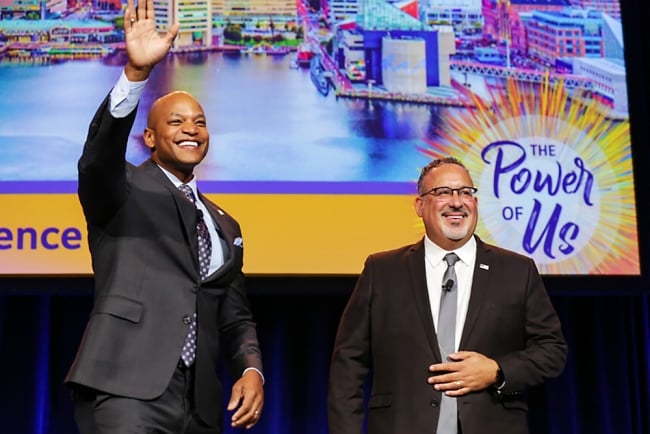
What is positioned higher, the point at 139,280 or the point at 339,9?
the point at 339,9

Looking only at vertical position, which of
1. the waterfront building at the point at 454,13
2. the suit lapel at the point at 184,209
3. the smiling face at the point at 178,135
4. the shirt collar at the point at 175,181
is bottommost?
the suit lapel at the point at 184,209

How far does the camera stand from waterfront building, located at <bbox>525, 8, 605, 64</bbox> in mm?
3787

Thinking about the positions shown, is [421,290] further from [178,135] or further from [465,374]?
[178,135]

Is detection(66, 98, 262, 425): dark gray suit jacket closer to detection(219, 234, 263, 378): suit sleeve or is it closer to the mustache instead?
detection(219, 234, 263, 378): suit sleeve

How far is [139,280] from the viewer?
1.97 meters

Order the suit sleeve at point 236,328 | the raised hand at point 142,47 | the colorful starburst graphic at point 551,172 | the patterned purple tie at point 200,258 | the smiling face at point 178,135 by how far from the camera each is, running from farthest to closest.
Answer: the colorful starburst graphic at point 551,172
the suit sleeve at point 236,328
the smiling face at point 178,135
the patterned purple tie at point 200,258
the raised hand at point 142,47

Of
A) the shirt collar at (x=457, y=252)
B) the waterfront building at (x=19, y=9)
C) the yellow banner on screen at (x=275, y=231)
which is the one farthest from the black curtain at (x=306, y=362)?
the shirt collar at (x=457, y=252)

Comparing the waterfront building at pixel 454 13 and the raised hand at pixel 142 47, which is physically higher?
the waterfront building at pixel 454 13

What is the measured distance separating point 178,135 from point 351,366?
79 cm

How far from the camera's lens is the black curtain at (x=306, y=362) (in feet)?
12.5

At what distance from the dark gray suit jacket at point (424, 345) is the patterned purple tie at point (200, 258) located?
514 mm

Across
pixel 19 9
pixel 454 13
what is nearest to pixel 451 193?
pixel 454 13

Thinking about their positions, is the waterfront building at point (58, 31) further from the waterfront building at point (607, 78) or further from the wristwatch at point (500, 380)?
the wristwatch at point (500, 380)

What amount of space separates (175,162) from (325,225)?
1360mm
